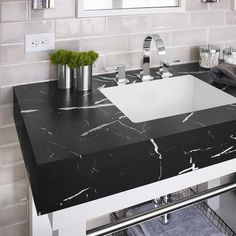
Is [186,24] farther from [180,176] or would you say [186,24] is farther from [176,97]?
[180,176]

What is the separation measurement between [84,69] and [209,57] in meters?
0.67

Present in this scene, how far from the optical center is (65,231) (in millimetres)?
1152

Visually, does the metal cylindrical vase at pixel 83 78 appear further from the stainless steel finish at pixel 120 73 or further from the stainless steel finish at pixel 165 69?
the stainless steel finish at pixel 165 69

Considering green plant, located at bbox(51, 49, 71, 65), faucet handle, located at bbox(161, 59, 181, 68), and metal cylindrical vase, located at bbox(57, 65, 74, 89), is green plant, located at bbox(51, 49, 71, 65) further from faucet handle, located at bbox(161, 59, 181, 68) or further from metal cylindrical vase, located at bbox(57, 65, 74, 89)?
faucet handle, located at bbox(161, 59, 181, 68)

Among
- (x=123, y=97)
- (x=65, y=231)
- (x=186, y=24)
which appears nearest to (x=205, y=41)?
(x=186, y=24)

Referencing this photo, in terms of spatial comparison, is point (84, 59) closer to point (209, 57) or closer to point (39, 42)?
point (39, 42)

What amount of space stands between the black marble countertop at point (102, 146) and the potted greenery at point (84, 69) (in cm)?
9

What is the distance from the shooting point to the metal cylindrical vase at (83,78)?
4.92 feet

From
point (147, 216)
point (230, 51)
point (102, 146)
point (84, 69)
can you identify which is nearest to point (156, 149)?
point (102, 146)

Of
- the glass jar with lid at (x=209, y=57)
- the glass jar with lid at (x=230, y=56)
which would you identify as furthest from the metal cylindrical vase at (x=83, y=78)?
the glass jar with lid at (x=230, y=56)

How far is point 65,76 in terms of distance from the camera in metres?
1.55

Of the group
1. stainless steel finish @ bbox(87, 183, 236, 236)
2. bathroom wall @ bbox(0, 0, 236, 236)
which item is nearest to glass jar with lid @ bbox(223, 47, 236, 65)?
bathroom wall @ bbox(0, 0, 236, 236)

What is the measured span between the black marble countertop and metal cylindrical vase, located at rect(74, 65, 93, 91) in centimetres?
9

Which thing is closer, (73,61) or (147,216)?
(147,216)
